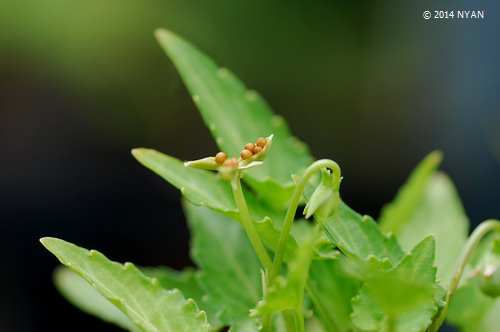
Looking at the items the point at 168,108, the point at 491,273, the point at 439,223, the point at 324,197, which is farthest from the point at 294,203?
the point at 168,108

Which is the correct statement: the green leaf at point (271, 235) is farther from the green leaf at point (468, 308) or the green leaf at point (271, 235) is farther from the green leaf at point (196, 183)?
the green leaf at point (468, 308)

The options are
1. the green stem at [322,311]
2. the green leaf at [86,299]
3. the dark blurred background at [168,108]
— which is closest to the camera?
the green stem at [322,311]

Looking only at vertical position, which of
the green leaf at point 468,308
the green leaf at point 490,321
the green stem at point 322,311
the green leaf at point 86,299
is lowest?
the green leaf at point 490,321

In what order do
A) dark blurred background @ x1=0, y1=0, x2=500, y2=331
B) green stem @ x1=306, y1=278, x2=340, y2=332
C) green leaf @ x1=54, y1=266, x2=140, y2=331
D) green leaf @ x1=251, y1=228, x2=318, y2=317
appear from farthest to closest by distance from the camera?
dark blurred background @ x1=0, y1=0, x2=500, y2=331 → green leaf @ x1=54, y1=266, x2=140, y2=331 → green stem @ x1=306, y1=278, x2=340, y2=332 → green leaf @ x1=251, y1=228, x2=318, y2=317

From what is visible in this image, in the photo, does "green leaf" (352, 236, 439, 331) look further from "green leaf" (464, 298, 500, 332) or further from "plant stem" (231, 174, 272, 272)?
"green leaf" (464, 298, 500, 332)

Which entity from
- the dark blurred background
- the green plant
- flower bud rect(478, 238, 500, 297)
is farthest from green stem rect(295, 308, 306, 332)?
the dark blurred background

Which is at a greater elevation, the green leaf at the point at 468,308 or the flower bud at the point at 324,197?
the flower bud at the point at 324,197

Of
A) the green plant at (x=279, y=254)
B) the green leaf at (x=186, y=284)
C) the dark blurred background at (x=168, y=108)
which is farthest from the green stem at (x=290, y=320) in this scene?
the dark blurred background at (x=168, y=108)

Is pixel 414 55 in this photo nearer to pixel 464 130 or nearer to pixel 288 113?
pixel 464 130
